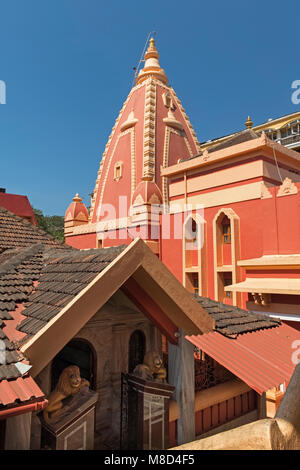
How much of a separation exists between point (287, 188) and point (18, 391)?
1113cm

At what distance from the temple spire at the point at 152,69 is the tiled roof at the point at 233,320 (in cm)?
2211

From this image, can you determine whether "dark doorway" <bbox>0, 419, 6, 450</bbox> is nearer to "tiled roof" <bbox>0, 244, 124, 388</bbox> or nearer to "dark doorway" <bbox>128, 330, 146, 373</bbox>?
"tiled roof" <bbox>0, 244, 124, 388</bbox>

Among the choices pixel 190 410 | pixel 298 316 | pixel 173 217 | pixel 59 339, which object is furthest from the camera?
pixel 173 217

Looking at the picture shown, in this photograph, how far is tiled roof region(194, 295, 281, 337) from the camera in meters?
5.27

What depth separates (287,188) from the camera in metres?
11.4

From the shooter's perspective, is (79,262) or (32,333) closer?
(32,333)

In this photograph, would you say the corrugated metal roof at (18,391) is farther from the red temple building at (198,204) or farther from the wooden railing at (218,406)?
the red temple building at (198,204)

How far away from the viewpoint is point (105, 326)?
4.76 metres

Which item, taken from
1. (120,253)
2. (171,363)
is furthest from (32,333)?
(171,363)

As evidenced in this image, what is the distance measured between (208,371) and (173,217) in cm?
1184

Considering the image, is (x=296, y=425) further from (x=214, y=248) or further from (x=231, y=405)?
(x=214, y=248)

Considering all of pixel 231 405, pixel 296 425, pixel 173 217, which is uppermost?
pixel 173 217

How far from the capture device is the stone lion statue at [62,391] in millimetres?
3758

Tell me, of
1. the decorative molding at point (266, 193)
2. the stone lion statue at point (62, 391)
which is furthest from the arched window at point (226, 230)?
the stone lion statue at point (62, 391)
